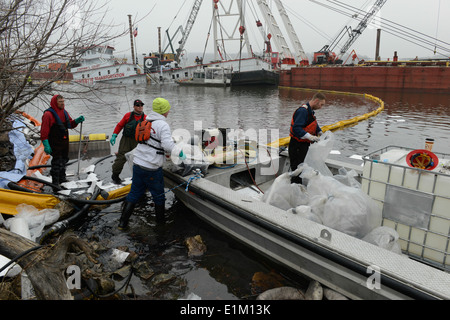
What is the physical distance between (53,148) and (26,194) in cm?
108

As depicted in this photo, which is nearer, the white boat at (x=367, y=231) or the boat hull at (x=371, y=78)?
the white boat at (x=367, y=231)

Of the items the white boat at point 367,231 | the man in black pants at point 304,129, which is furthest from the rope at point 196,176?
the man in black pants at point 304,129

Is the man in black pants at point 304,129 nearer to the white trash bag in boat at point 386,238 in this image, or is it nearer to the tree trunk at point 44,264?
the white trash bag in boat at point 386,238

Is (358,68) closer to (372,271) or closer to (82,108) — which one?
(82,108)

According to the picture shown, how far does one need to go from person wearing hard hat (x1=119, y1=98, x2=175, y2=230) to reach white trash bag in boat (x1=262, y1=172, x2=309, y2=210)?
1406 mm

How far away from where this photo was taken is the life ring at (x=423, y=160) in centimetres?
266

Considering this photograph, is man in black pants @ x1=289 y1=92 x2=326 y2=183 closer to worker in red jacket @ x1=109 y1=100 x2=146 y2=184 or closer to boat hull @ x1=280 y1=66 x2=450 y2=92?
worker in red jacket @ x1=109 y1=100 x2=146 y2=184

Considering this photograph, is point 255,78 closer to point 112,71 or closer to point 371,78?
point 371,78

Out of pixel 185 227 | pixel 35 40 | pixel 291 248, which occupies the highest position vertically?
pixel 35 40

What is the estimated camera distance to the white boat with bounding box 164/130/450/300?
7.30ft

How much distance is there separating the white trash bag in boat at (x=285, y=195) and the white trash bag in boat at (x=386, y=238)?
96 centimetres

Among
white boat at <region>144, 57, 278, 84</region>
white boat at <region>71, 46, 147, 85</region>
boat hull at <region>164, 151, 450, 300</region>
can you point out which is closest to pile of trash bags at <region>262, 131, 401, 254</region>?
boat hull at <region>164, 151, 450, 300</region>
